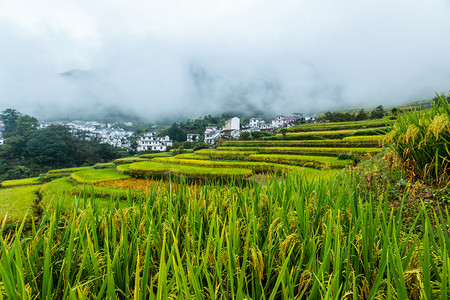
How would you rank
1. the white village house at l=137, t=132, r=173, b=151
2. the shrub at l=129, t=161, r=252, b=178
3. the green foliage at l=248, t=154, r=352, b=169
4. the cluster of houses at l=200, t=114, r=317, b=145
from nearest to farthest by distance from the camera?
1. the shrub at l=129, t=161, r=252, b=178
2. the green foliage at l=248, t=154, r=352, b=169
3. the cluster of houses at l=200, t=114, r=317, b=145
4. the white village house at l=137, t=132, r=173, b=151

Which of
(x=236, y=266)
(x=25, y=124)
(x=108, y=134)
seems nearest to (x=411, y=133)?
(x=236, y=266)

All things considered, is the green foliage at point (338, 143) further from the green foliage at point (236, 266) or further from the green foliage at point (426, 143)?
the green foliage at point (236, 266)

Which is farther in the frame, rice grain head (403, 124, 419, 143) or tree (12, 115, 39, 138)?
tree (12, 115, 39, 138)

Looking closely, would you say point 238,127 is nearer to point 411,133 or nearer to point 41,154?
point 41,154

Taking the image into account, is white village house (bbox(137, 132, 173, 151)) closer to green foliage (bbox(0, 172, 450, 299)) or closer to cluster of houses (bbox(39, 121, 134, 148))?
cluster of houses (bbox(39, 121, 134, 148))

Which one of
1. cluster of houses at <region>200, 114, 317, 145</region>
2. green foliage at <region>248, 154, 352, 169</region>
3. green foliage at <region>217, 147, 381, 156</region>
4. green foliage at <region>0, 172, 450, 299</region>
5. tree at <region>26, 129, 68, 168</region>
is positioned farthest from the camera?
cluster of houses at <region>200, 114, 317, 145</region>

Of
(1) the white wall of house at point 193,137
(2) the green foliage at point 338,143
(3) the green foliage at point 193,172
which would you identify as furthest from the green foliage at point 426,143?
(1) the white wall of house at point 193,137

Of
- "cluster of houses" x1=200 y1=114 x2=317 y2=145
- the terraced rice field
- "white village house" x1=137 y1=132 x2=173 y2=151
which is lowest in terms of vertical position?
the terraced rice field

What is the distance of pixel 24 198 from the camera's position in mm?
9586

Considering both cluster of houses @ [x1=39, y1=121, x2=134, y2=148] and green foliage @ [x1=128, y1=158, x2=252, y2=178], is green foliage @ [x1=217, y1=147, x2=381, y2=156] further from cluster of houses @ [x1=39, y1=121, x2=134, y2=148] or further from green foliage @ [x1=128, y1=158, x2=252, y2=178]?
cluster of houses @ [x1=39, y1=121, x2=134, y2=148]

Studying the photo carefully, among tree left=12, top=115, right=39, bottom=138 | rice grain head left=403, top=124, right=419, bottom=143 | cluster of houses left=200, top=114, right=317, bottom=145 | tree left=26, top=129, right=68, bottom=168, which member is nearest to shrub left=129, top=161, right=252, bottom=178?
rice grain head left=403, top=124, right=419, bottom=143

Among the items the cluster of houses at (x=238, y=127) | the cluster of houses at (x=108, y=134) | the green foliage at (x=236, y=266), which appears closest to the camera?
the green foliage at (x=236, y=266)

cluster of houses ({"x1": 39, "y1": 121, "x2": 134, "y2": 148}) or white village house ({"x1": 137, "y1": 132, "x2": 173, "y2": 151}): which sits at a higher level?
cluster of houses ({"x1": 39, "y1": 121, "x2": 134, "y2": 148})

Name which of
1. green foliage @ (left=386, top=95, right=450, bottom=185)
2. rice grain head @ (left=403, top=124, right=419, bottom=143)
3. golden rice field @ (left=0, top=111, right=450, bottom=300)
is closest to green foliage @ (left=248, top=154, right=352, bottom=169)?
green foliage @ (left=386, top=95, right=450, bottom=185)
